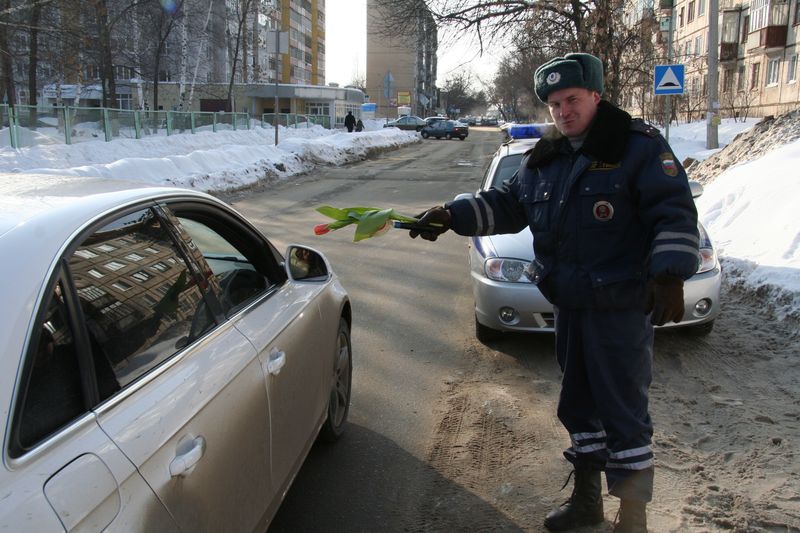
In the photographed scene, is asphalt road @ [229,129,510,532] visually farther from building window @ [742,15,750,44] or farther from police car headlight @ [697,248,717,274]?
building window @ [742,15,750,44]

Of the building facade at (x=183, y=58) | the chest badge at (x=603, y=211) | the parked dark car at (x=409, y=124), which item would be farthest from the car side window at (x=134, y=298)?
the parked dark car at (x=409, y=124)

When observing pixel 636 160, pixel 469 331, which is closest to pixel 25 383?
pixel 636 160

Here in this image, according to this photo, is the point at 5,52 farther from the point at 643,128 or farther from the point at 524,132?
the point at 643,128

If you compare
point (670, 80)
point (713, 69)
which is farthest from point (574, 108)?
point (713, 69)

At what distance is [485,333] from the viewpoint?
5152 millimetres

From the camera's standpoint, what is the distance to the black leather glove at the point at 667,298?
2305mm

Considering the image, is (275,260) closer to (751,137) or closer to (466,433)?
(466,433)

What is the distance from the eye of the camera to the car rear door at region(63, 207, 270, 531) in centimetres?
175

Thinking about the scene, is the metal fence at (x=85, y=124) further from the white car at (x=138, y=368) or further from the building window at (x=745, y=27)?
the building window at (x=745, y=27)

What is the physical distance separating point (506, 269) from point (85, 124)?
59.9 ft

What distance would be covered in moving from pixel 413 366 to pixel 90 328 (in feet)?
10.5

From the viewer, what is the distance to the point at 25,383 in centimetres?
150

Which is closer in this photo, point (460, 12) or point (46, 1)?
point (46, 1)

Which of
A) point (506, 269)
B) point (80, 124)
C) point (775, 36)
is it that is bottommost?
point (506, 269)
